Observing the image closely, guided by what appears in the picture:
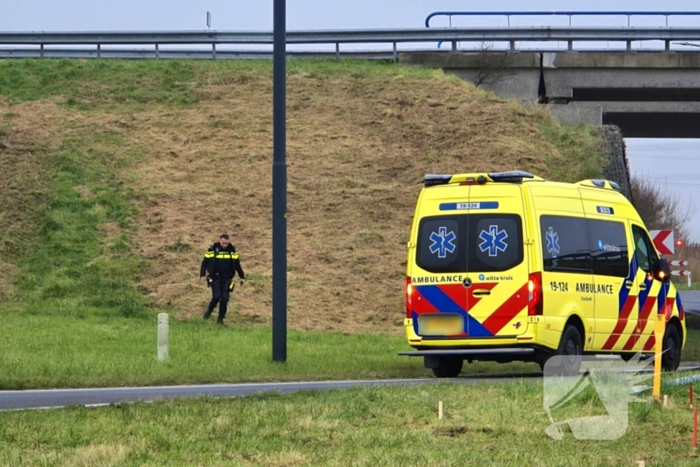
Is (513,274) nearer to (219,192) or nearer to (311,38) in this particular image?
(219,192)

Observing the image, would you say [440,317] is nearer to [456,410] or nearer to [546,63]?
[456,410]

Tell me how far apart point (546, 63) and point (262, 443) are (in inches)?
1217

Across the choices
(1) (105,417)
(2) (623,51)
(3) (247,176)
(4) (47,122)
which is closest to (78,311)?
(3) (247,176)

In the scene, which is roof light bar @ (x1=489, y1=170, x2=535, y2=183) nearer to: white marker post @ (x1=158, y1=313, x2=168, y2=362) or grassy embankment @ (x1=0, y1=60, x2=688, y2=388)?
grassy embankment @ (x1=0, y1=60, x2=688, y2=388)

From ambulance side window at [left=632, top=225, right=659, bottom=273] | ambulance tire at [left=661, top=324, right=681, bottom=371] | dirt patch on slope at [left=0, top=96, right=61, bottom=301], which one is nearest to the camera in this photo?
ambulance side window at [left=632, top=225, right=659, bottom=273]

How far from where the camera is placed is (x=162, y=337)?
1806 cm

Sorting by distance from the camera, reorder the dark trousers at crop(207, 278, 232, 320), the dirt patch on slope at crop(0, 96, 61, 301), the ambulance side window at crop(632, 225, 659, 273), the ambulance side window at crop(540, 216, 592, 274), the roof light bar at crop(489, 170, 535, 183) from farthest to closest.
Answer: the dirt patch on slope at crop(0, 96, 61, 301) < the dark trousers at crop(207, 278, 232, 320) < the ambulance side window at crop(632, 225, 659, 273) < the roof light bar at crop(489, 170, 535, 183) < the ambulance side window at crop(540, 216, 592, 274)

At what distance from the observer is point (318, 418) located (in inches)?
377

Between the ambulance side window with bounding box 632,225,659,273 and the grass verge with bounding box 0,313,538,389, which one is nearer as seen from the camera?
the grass verge with bounding box 0,313,538,389

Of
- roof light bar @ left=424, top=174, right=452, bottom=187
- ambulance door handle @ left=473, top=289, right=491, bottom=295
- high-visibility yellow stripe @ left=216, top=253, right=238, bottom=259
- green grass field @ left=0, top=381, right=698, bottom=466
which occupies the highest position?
roof light bar @ left=424, top=174, right=452, bottom=187

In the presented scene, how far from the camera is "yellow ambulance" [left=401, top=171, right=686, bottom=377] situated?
15188 mm

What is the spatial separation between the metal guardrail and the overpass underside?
64 centimetres

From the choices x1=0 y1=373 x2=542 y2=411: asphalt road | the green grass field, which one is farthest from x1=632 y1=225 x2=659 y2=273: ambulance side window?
the green grass field

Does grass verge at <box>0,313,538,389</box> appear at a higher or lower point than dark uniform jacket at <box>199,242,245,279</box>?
lower
